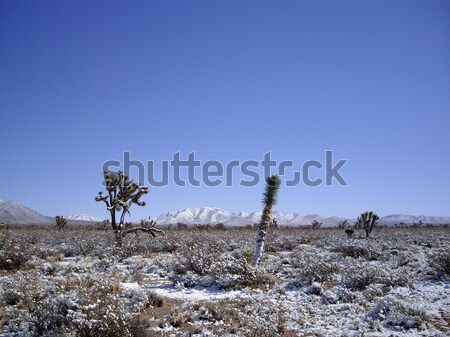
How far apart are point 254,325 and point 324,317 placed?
1.90 meters

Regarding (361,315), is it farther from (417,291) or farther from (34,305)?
(34,305)

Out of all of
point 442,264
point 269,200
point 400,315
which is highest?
point 269,200

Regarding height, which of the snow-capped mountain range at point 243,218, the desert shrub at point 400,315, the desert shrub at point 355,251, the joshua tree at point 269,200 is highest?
the joshua tree at point 269,200

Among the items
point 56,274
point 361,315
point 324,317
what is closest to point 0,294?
point 56,274

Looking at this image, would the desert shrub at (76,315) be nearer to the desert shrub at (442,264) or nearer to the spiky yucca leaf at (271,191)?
the spiky yucca leaf at (271,191)

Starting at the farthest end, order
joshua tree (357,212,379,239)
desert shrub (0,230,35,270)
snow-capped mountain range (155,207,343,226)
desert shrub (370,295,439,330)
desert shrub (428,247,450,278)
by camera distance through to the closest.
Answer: snow-capped mountain range (155,207,343,226) → joshua tree (357,212,379,239) → desert shrub (0,230,35,270) → desert shrub (428,247,450,278) → desert shrub (370,295,439,330)

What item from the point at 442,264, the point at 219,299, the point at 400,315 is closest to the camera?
the point at 400,315

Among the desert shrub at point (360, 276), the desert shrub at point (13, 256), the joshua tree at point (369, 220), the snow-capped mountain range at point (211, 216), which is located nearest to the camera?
the desert shrub at point (360, 276)

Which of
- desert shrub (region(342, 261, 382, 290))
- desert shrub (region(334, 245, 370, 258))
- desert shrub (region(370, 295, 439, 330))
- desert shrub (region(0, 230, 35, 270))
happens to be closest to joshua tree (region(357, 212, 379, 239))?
desert shrub (region(334, 245, 370, 258))

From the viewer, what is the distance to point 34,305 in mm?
5613

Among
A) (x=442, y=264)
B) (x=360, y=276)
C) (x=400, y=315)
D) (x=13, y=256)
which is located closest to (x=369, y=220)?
(x=442, y=264)

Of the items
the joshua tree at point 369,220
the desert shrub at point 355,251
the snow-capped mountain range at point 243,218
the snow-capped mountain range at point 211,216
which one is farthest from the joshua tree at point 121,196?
the snow-capped mountain range at point 211,216

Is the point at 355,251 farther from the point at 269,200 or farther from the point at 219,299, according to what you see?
the point at 219,299

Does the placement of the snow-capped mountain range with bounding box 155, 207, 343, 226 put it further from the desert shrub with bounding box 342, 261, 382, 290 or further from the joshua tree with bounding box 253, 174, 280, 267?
the desert shrub with bounding box 342, 261, 382, 290
